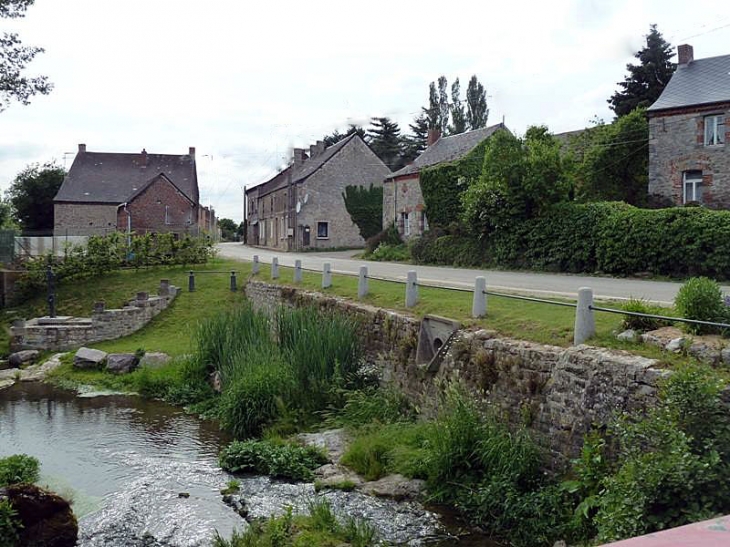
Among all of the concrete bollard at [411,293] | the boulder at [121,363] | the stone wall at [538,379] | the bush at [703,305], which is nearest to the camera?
the stone wall at [538,379]

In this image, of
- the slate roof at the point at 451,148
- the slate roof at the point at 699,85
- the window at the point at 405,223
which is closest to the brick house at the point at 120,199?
the window at the point at 405,223

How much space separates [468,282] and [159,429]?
7.97m

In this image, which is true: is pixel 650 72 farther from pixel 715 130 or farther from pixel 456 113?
pixel 456 113

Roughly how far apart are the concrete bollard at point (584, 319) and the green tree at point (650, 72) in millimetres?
33558

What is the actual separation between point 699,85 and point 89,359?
25414 mm

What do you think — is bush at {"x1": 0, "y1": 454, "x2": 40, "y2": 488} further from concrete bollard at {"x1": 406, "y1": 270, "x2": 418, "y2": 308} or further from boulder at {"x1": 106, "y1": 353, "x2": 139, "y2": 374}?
boulder at {"x1": 106, "y1": 353, "x2": 139, "y2": 374}

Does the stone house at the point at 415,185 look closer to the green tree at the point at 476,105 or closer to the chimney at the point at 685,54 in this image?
the chimney at the point at 685,54

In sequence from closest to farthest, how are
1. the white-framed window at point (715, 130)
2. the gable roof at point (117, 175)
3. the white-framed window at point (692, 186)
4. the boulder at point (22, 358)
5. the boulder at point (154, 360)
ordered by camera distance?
the boulder at point (154, 360) → the boulder at point (22, 358) → the white-framed window at point (715, 130) → the white-framed window at point (692, 186) → the gable roof at point (117, 175)

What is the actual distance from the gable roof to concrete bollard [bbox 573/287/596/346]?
145 ft

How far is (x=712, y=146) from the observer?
84.5ft

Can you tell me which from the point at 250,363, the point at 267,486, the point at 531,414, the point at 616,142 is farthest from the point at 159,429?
the point at 616,142

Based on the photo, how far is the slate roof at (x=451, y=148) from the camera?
112 feet

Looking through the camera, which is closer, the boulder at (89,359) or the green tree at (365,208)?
the boulder at (89,359)

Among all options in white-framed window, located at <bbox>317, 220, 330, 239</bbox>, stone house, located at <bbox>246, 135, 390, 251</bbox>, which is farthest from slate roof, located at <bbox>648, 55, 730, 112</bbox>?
white-framed window, located at <bbox>317, 220, 330, 239</bbox>
